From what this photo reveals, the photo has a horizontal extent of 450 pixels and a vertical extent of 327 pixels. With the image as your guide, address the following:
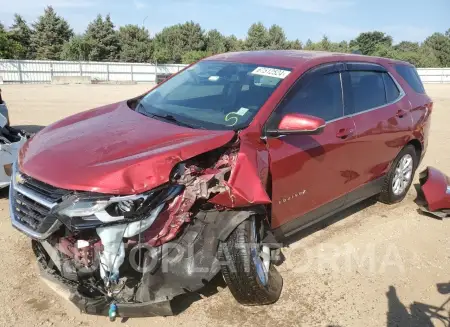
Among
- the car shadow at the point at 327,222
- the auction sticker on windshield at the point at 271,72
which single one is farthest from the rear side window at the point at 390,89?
the auction sticker on windshield at the point at 271,72

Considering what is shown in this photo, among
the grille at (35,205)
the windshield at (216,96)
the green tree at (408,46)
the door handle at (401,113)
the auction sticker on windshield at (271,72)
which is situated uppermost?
the green tree at (408,46)

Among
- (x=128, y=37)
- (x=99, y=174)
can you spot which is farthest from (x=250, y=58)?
(x=128, y=37)

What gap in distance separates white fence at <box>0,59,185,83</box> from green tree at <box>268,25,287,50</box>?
2731 cm

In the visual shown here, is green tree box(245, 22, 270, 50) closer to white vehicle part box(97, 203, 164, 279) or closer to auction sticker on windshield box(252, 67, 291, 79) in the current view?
auction sticker on windshield box(252, 67, 291, 79)

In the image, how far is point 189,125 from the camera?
132 inches

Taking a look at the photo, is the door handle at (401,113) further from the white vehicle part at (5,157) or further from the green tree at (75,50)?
the green tree at (75,50)

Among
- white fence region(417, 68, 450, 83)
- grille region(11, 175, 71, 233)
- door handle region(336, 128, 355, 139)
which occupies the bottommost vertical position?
white fence region(417, 68, 450, 83)

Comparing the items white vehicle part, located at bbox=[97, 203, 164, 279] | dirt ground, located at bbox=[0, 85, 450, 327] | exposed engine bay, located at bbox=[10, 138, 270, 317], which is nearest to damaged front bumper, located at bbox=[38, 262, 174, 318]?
exposed engine bay, located at bbox=[10, 138, 270, 317]

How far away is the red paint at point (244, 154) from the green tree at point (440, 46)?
68528 millimetres

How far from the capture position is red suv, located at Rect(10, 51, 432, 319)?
261 cm

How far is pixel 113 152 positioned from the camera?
2.78m

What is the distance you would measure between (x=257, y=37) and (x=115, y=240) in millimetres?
57861

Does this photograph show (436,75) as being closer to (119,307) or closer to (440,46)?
(440,46)

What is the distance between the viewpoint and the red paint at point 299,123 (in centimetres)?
321
